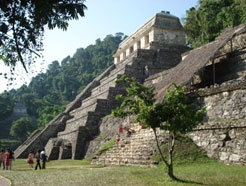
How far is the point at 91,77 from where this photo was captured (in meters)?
69.8

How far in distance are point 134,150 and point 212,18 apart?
18430mm

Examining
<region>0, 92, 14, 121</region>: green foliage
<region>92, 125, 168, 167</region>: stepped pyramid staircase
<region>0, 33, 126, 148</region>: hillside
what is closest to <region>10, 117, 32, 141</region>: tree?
<region>0, 33, 126, 148</region>: hillside

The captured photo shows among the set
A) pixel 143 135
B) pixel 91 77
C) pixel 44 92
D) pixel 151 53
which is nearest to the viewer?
pixel 143 135

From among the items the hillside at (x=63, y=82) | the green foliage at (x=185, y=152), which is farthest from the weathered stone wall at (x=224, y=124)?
the hillside at (x=63, y=82)

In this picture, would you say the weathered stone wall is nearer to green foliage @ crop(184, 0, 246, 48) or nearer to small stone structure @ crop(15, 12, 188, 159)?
small stone structure @ crop(15, 12, 188, 159)

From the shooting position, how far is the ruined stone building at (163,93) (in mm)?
10367

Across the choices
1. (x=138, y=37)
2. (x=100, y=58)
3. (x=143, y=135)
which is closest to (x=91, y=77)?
(x=100, y=58)

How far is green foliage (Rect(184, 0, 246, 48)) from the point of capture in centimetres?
2433

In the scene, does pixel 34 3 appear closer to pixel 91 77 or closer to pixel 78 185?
pixel 78 185

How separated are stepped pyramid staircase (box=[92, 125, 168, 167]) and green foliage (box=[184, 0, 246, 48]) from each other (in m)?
14.2

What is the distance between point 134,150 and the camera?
1230cm

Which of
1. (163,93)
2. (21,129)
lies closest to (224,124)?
(163,93)

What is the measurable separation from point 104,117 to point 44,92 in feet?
193

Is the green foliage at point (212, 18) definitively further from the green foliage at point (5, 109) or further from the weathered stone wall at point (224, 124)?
the green foliage at point (5, 109)
